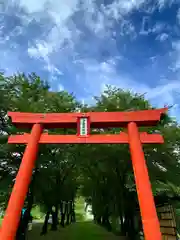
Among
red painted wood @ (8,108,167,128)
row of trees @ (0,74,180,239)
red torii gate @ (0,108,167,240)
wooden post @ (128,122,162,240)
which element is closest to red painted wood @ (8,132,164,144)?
red torii gate @ (0,108,167,240)

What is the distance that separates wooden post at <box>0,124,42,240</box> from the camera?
4.89 m

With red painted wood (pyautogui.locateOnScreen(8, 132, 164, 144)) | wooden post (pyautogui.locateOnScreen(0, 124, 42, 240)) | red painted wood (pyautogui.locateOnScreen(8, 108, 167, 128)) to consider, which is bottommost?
wooden post (pyautogui.locateOnScreen(0, 124, 42, 240))

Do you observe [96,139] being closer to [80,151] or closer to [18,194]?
[18,194]

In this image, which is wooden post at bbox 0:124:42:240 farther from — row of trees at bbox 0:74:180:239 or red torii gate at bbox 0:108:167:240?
row of trees at bbox 0:74:180:239

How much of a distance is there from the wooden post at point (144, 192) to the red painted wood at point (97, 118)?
0.31m

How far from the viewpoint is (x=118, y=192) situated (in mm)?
12828

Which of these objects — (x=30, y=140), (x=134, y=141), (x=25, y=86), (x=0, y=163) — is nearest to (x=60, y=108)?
(x=25, y=86)

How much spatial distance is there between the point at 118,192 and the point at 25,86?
28.7ft

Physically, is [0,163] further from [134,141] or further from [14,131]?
[134,141]

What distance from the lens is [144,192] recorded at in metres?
5.20

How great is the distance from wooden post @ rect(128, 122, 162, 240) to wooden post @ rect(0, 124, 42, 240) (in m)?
3.04

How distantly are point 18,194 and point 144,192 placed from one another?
131 inches

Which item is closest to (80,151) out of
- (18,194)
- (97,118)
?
(97,118)

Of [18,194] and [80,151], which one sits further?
[80,151]
